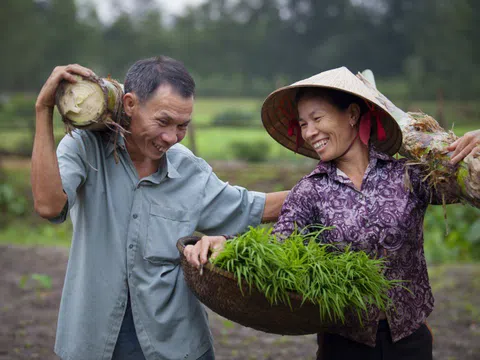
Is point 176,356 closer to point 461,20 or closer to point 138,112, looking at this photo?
point 138,112

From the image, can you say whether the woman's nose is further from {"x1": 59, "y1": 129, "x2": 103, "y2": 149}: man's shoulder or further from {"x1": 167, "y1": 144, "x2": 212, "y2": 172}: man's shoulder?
{"x1": 59, "y1": 129, "x2": 103, "y2": 149}: man's shoulder

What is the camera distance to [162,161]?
8.80ft

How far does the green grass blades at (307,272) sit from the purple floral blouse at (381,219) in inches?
5.0

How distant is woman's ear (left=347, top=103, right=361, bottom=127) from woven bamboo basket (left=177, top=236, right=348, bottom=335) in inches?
33.7

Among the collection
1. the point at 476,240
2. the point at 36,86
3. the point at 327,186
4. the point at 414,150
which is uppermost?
the point at 36,86

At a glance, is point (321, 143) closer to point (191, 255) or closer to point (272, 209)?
point (272, 209)

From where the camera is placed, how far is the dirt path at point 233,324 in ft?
16.2

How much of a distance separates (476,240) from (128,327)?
6617 mm

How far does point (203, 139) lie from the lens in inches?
582

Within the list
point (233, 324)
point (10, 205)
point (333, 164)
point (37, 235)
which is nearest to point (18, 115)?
point (10, 205)

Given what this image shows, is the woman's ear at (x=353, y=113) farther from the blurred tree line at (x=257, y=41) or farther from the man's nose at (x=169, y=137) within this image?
the blurred tree line at (x=257, y=41)

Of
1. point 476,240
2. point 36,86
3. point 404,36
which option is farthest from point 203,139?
point 404,36

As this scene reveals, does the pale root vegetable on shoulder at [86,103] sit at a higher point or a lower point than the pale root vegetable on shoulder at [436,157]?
higher

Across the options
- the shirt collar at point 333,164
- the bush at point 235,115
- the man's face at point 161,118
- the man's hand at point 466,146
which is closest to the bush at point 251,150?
the bush at point 235,115
